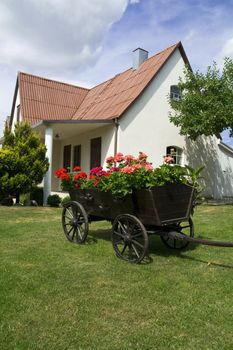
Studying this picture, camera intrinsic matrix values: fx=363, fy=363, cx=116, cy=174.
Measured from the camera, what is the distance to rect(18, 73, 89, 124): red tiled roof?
752 inches

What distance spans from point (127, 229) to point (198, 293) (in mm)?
1644

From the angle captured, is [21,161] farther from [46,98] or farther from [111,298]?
[111,298]

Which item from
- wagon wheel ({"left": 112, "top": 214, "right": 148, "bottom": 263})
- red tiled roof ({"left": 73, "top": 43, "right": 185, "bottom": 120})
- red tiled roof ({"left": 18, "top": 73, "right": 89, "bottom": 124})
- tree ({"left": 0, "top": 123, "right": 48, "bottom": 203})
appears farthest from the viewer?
red tiled roof ({"left": 18, "top": 73, "right": 89, "bottom": 124})

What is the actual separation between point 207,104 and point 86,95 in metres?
9.78

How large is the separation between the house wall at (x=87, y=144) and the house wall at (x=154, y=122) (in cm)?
56

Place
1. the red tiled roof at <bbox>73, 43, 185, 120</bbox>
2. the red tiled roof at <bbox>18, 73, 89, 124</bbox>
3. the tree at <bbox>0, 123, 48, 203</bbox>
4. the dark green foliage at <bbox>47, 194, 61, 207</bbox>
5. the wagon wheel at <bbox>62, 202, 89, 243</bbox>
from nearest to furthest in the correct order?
the wagon wheel at <bbox>62, 202, 89, 243</bbox> → the tree at <bbox>0, 123, 48, 203</bbox> → the dark green foliage at <bbox>47, 194, 61, 207</bbox> → the red tiled roof at <bbox>73, 43, 185, 120</bbox> → the red tiled roof at <bbox>18, 73, 89, 124</bbox>

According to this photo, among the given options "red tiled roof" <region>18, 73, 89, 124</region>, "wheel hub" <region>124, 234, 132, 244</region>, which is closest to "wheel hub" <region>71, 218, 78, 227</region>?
"wheel hub" <region>124, 234, 132, 244</region>

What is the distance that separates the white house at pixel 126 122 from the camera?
49.7ft

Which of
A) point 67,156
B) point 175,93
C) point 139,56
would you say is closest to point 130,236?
point 175,93

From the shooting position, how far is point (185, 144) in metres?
17.1

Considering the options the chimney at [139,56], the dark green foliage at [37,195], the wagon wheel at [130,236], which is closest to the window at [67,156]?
the chimney at [139,56]

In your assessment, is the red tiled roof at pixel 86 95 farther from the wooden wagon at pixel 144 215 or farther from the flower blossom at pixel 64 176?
the wooden wagon at pixel 144 215

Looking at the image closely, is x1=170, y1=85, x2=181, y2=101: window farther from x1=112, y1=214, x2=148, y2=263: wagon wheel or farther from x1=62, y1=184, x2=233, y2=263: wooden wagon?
x1=112, y1=214, x2=148, y2=263: wagon wheel

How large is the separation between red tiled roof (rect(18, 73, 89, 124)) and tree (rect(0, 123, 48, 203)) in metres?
5.08
